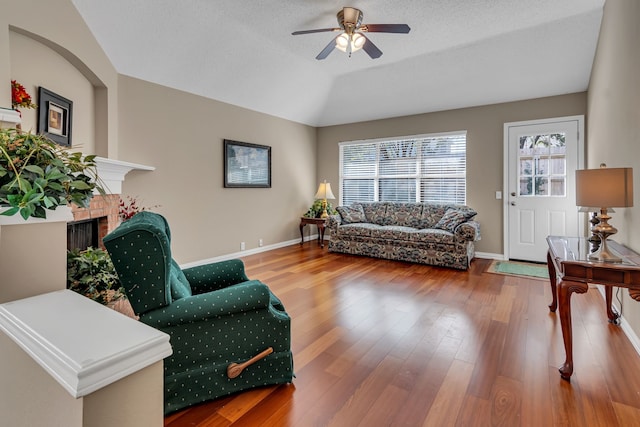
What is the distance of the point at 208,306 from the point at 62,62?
9.79 ft

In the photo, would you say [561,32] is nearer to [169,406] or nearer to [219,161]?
[219,161]

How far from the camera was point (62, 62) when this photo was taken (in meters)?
2.98

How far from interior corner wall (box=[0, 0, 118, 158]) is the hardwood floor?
266cm

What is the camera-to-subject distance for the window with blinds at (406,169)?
18.1 ft

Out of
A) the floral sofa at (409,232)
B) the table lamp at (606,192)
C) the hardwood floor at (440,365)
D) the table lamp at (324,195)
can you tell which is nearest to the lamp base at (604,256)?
the table lamp at (606,192)

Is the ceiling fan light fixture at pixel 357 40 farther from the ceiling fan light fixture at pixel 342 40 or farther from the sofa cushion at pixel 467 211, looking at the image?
the sofa cushion at pixel 467 211

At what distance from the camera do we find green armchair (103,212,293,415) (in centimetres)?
144

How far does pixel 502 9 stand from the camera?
11.2 ft

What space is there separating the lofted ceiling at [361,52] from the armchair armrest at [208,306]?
3.10 m

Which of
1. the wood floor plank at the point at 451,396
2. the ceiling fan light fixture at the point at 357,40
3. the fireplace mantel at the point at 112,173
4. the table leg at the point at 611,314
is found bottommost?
the wood floor plank at the point at 451,396

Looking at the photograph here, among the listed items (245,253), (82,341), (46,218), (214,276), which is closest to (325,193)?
(245,253)

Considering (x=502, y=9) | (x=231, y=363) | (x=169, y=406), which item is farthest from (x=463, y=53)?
(x=169, y=406)

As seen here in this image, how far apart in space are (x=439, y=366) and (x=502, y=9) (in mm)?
3699

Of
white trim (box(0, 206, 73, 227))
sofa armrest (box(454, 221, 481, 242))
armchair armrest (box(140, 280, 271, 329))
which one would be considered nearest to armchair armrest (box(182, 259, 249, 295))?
armchair armrest (box(140, 280, 271, 329))
